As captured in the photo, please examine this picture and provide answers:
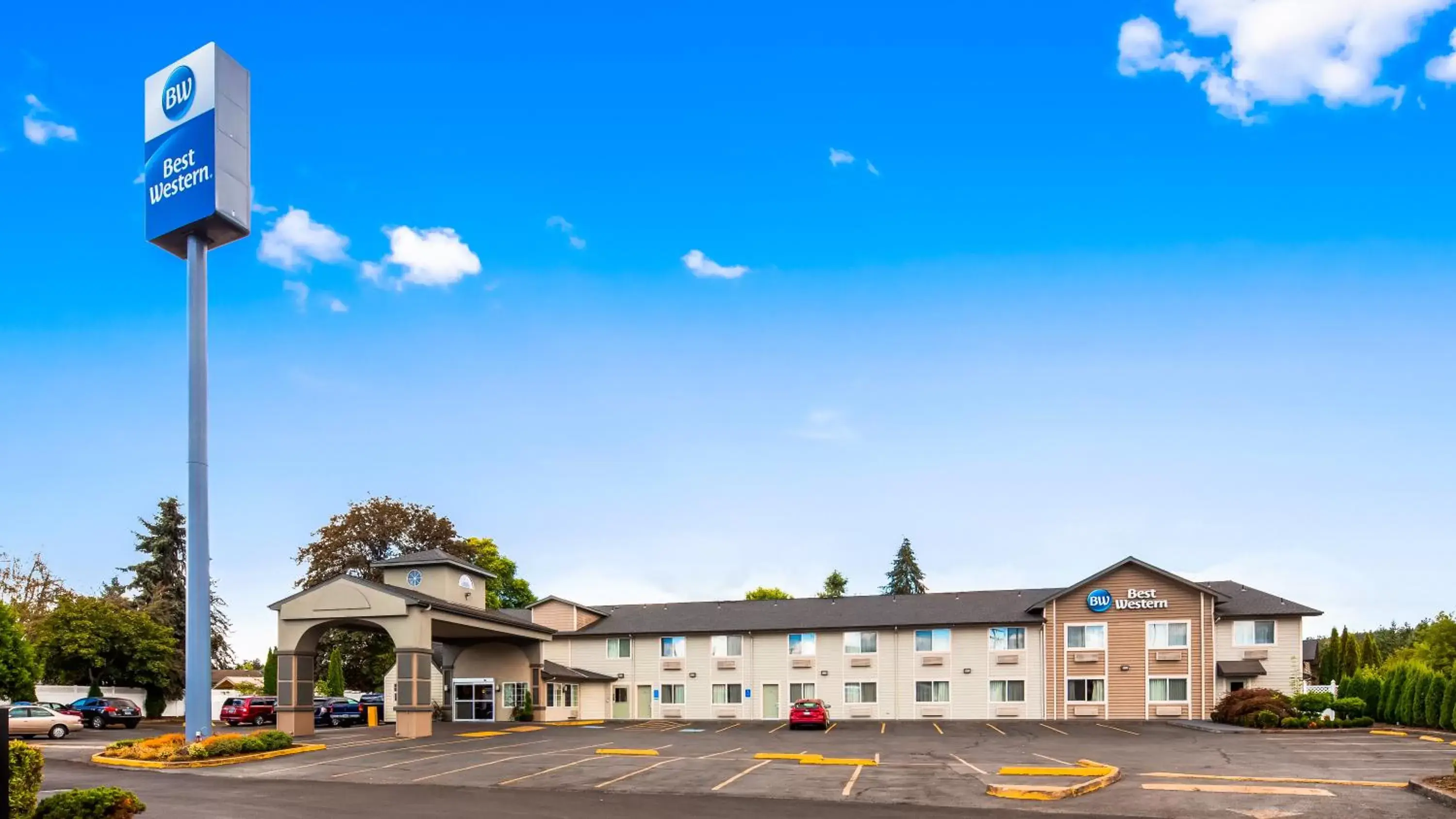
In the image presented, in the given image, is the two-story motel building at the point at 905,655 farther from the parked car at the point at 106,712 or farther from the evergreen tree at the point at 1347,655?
the parked car at the point at 106,712

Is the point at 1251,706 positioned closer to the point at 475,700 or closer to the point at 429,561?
the point at 475,700

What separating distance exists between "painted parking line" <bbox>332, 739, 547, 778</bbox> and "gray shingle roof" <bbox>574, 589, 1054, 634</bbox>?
20628 millimetres

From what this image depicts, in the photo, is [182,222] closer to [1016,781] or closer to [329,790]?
[329,790]

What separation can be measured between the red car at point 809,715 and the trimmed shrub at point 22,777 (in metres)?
32.6

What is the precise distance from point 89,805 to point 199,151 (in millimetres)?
21139

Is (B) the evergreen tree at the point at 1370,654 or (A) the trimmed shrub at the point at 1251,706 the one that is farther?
(B) the evergreen tree at the point at 1370,654

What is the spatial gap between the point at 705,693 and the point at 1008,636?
15.2m

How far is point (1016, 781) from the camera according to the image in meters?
22.6

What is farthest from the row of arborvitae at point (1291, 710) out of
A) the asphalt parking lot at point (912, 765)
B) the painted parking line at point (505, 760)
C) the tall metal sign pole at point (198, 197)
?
the tall metal sign pole at point (198, 197)

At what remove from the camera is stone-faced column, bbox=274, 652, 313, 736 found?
37812 millimetres

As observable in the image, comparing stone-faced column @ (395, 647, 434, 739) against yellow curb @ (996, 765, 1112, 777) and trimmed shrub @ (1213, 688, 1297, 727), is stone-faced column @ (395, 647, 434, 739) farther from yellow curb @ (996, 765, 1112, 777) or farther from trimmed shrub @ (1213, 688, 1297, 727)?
trimmed shrub @ (1213, 688, 1297, 727)

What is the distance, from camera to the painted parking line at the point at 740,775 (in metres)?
22.4

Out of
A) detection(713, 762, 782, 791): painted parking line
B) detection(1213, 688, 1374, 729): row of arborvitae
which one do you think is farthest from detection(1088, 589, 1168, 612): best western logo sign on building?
detection(713, 762, 782, 791): painted parking line

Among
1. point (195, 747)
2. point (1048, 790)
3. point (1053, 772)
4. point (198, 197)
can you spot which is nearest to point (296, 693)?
point (195, 747)
